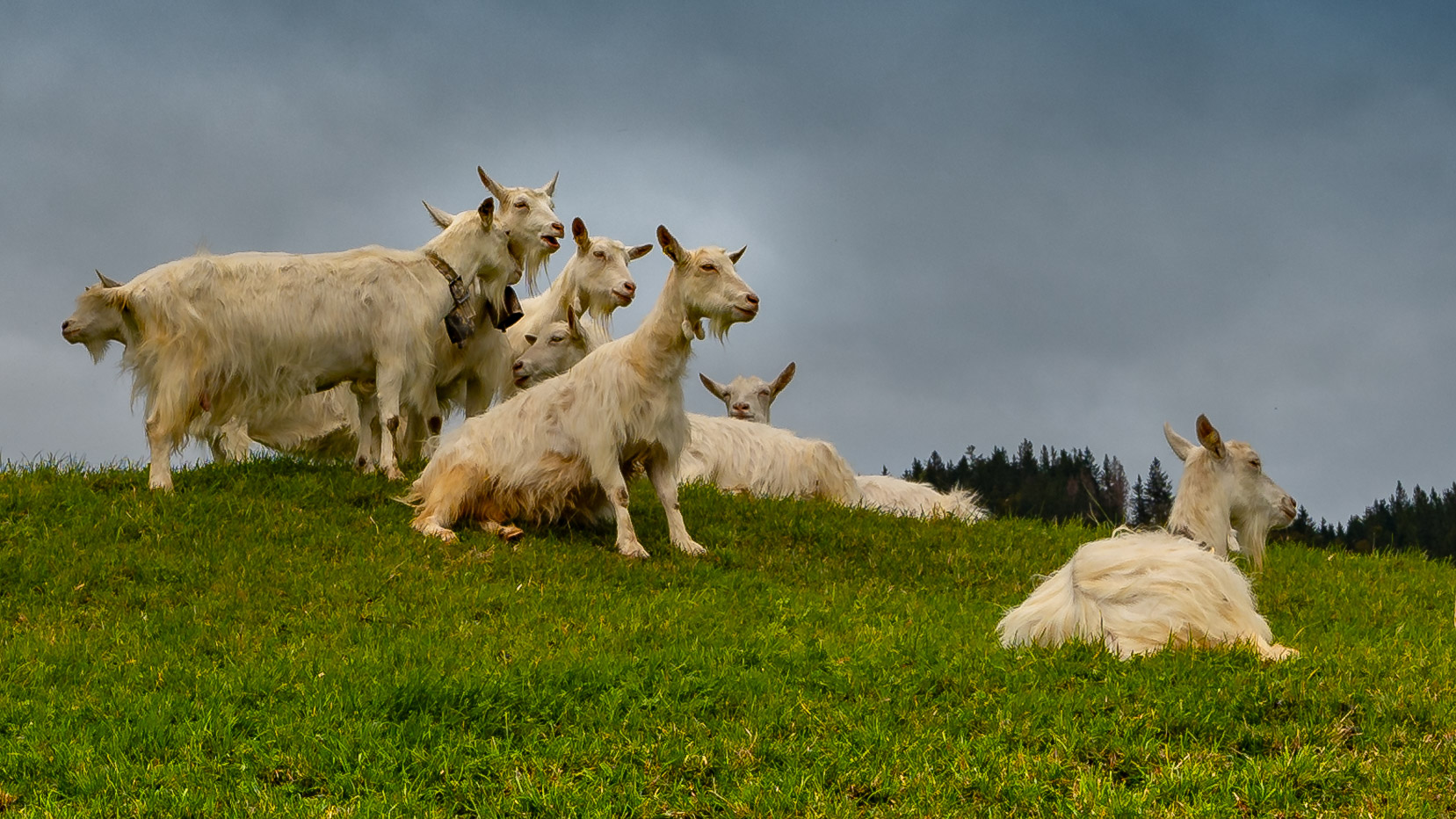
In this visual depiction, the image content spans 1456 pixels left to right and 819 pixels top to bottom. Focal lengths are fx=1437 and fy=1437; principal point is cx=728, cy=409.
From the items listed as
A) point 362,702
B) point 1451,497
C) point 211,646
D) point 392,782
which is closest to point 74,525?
point 211,646

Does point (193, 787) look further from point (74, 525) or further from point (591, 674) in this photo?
point (74, 525)

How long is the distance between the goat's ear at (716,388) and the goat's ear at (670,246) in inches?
280

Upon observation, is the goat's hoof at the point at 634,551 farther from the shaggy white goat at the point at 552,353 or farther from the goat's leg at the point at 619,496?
the shaggy white goat at the point at 552,353

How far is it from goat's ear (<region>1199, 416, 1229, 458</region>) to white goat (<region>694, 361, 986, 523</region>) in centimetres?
374

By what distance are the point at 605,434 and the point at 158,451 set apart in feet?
13.0

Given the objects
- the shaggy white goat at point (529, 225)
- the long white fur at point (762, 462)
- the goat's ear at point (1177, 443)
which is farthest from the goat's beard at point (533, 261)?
the goat's ear at point (1177, 443)

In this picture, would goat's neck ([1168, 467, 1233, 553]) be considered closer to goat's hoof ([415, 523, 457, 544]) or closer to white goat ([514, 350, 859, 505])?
white goat ([514, 350, 859, 505])

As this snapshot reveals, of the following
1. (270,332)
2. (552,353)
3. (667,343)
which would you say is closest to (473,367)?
(552,353)

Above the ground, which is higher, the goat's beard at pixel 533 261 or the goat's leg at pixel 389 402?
the goat's beard at pixel 533 261

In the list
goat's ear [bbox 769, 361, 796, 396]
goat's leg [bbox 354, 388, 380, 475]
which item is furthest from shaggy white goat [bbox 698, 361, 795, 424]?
goat's leg [bbox 354, 388, 380, 475]

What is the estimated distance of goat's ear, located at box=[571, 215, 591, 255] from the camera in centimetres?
1511

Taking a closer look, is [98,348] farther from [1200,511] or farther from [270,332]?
[1200,511]

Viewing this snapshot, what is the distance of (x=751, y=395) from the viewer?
18.0 metres

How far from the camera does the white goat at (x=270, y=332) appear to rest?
1191 cm
